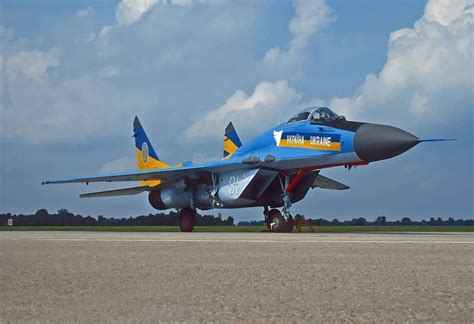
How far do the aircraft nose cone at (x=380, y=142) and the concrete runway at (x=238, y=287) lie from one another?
8.39m

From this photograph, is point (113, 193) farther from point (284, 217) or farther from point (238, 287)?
point (238, 287)

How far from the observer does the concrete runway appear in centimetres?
479

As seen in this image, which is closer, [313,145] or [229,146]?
[313,145]

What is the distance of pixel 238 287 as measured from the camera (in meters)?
6.17

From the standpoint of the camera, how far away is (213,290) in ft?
19.6

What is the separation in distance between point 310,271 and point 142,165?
25435 millimetres

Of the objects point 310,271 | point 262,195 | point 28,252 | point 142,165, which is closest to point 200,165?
point 262,195

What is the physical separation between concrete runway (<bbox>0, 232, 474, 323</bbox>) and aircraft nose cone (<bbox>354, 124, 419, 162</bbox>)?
8.39 meters

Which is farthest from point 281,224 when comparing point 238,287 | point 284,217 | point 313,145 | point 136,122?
point 238,287

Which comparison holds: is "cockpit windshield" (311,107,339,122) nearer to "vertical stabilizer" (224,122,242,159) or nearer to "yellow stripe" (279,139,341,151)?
"yellow stripe" (279,139,341,151)

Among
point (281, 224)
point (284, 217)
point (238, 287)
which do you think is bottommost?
point (238, 287)

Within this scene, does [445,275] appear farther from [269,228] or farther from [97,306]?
[269,228]

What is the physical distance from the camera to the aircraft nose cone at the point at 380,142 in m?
18.2

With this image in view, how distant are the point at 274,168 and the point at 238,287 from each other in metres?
16.5
